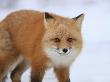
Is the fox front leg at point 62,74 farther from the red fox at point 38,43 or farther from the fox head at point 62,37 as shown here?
the fox head at point 62,37

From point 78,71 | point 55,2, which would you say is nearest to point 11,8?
point 55,2

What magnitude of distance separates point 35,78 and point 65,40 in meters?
0.99

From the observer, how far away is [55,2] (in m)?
18.6

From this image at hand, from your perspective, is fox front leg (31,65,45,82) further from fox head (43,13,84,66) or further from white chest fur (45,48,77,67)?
fox head (43,13,84,66)

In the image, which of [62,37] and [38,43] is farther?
[38,43]

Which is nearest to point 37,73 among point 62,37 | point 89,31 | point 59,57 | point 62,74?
point 62,74

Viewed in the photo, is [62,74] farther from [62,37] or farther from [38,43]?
[62,37]

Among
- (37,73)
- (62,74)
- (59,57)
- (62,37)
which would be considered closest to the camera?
(62,37)

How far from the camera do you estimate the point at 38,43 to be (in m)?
9.08

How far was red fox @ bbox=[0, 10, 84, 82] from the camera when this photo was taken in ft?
28.3

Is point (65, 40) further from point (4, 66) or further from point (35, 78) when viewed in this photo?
point (4, 66)

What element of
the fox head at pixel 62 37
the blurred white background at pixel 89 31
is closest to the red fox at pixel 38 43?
the fox head at pixel 62 37

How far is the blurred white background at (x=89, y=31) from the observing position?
1083 cm

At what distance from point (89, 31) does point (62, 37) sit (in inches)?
256
